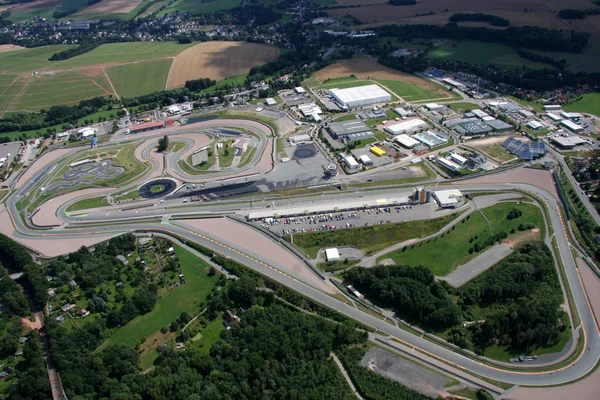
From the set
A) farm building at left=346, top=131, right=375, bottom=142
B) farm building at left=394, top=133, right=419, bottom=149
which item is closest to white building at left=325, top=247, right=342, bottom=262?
farm building at left=394, top=133, right=419, bottom=149

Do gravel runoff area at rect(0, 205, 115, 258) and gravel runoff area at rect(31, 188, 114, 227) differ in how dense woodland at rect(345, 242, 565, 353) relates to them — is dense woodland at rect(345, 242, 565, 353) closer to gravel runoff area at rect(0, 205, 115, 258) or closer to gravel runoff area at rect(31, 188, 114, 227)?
gravel runoff area at rect(0, 205, 115, 258)

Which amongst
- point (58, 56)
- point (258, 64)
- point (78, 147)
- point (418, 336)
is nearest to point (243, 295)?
point (418, 336)

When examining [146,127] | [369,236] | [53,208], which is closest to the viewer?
[369,236]

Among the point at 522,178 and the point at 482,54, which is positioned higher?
the point at 482,54

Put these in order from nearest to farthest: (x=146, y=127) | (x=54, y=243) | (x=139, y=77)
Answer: (x=54, y=243), (x=146, y=127), (x=139, y=77)

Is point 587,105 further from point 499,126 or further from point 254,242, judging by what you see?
point 254,242

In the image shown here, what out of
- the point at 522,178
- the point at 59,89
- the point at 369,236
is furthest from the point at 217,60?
the point at 522,178

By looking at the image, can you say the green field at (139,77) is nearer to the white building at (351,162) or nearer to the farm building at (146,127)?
the farm building at (146,127)
